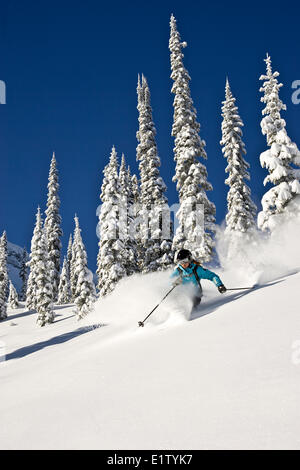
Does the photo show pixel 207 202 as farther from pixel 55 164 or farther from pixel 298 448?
pixel 55 164

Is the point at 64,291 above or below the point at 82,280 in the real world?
below

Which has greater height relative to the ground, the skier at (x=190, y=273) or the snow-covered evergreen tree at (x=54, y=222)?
the snow-covered evergreen tree at (x=54, y=222)

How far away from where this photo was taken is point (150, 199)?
32094mm

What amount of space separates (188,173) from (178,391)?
23.7m

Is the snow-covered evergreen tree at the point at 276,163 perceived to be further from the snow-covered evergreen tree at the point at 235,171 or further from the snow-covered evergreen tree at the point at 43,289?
the snow-covered evergreen tree at the point at 43,289

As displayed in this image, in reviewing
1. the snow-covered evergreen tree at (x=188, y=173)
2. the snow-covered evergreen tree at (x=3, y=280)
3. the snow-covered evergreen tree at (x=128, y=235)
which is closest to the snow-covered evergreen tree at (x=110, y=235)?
the snow-covered evergreen tree at (x=128, y=235)

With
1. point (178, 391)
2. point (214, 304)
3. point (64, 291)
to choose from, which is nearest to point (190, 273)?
point (214, 304)

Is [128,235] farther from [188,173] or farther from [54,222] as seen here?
[54,222]

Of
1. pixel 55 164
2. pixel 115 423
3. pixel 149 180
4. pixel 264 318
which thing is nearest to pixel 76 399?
pixel 115 423

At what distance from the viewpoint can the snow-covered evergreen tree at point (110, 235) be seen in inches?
1186

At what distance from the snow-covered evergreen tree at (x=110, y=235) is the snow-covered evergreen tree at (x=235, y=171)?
9725 mm

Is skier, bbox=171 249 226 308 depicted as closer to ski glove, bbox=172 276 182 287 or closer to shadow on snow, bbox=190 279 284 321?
ski glove, bbox=172 276 182 287
